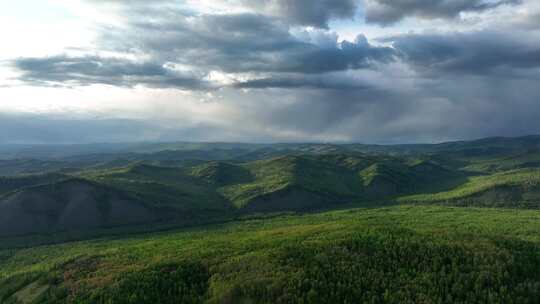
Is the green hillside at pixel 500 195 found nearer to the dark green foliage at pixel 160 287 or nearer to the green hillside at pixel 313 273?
the green hillside at pixel 313 273

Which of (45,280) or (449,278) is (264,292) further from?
(45,280)

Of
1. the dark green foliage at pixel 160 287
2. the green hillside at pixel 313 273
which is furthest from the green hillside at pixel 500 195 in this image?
the dark green foliage at pixel 160 287

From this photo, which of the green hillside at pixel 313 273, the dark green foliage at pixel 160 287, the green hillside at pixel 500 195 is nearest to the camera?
the green hillside at pixel 313 273

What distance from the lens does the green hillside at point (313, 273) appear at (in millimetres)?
44594

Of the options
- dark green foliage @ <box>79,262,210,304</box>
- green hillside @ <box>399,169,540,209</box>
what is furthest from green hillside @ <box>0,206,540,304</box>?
green hillside @ <box>399,169,540,209</box>

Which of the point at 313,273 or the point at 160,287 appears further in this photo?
the point at 160,287

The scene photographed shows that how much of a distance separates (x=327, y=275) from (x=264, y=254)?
36.5ft

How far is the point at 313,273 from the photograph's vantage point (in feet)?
161

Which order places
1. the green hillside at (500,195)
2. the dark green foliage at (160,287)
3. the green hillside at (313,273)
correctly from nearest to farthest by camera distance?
the green hillside at (313,273) → the dark green foliage at (160,287) → the green hillside at (500,195)

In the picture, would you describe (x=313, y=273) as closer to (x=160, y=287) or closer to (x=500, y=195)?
(x=160, y=287)

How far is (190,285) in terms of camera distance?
50531 millimetres

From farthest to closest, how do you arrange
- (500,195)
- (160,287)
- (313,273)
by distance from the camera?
(500,195) → (160,287) → (313,273)

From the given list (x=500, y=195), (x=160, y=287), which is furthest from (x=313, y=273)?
(x=500, y=195)

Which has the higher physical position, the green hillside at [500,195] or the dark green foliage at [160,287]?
the dark green foliage at [160,287]
